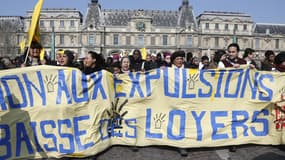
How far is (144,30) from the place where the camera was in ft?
220

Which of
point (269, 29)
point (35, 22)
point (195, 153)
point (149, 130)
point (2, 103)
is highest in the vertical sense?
point (269, 29)

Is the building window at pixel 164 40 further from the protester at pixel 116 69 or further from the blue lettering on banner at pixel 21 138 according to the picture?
the blue lettering on banner at pixel 21 138

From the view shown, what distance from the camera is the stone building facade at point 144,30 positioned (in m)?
66.9

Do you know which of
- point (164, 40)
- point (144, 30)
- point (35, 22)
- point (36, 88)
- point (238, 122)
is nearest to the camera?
point (36, 88)

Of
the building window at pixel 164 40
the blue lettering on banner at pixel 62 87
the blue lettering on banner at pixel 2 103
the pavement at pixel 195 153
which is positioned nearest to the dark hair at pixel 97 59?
the blue lettering on banner at pixel 62 87

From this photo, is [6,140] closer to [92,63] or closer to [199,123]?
[92,63]

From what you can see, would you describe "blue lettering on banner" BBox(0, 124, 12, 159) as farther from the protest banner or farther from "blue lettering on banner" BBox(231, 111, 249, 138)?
"blue lettering on banner" BBox(231, 111, 249, 138)

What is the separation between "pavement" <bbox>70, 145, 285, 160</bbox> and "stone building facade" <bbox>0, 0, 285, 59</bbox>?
6226cm

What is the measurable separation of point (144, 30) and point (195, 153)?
63.7 meters

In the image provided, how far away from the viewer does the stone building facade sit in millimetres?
66938

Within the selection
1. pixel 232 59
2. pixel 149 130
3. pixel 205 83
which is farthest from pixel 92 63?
pixel 232 59

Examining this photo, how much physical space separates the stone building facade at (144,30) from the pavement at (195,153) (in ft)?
204

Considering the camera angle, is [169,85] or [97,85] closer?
[97,85]

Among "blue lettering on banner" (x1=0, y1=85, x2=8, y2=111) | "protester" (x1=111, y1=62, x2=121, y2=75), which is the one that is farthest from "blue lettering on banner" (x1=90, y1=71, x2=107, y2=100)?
"blue lettering on banner" (x1=0, y1=85, x2=8, y2=111)
